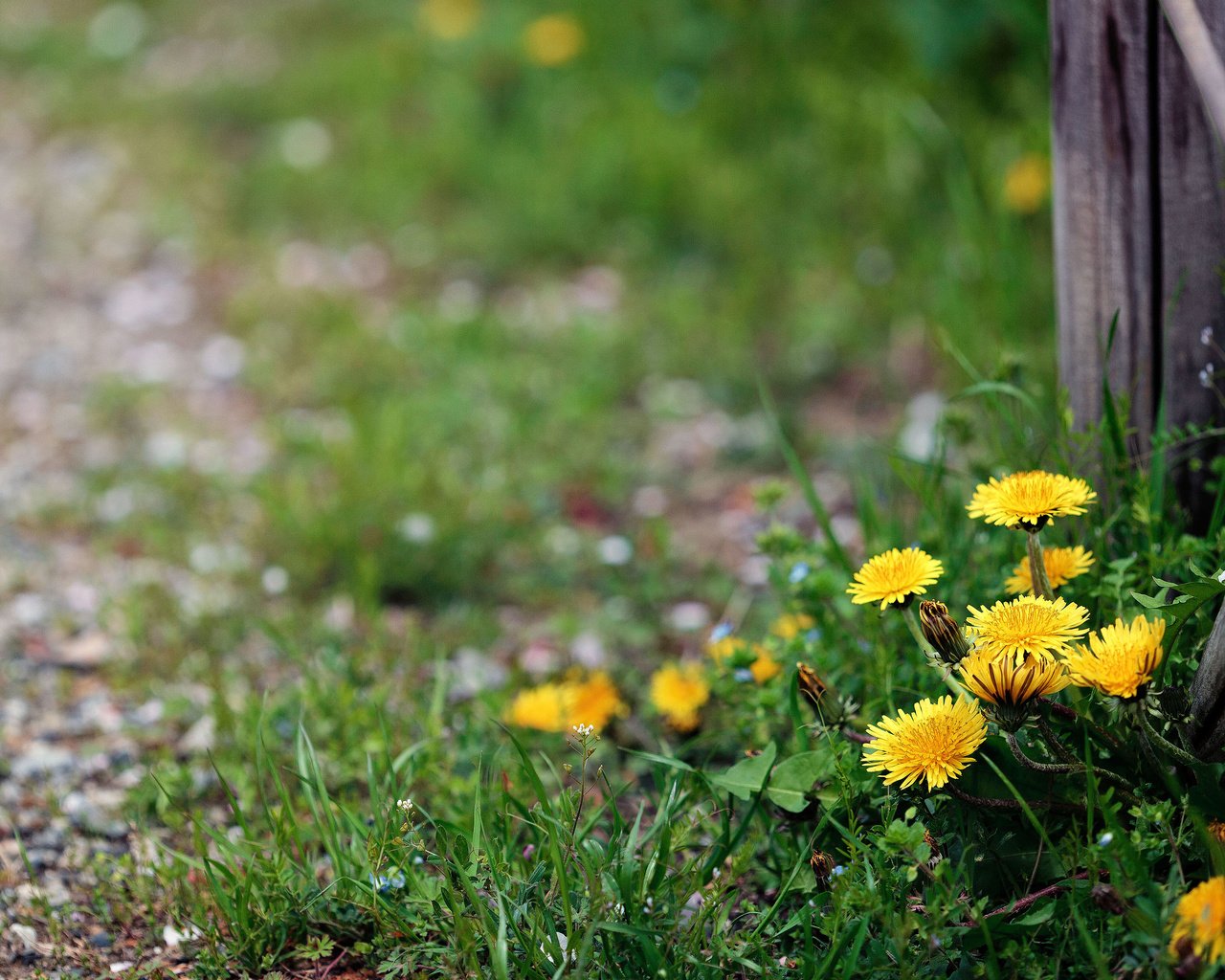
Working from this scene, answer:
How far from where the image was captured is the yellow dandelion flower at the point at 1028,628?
1400 mm

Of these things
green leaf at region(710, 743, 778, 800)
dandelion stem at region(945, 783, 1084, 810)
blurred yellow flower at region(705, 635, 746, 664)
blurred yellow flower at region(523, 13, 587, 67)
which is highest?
blurred yellow flower at region(523, 13, 587, 67)

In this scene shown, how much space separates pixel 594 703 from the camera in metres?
2.21

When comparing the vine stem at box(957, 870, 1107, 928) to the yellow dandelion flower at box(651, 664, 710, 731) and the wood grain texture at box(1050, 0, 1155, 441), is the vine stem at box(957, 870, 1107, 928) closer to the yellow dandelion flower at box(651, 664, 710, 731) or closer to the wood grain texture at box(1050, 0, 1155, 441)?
the yellow dandelion flower at box(651, 664, 710, 731)

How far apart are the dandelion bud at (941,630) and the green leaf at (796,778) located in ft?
0.99

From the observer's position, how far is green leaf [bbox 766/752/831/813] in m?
1.65

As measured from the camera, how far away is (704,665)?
230cm

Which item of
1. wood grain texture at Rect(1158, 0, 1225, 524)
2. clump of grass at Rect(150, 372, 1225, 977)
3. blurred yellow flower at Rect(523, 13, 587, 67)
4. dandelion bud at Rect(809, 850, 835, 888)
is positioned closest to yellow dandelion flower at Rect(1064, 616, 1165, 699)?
clump of grass at Rect(150, 372, 1225, 977)

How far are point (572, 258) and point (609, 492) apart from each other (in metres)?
1.46

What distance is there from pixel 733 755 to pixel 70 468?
2.24 m

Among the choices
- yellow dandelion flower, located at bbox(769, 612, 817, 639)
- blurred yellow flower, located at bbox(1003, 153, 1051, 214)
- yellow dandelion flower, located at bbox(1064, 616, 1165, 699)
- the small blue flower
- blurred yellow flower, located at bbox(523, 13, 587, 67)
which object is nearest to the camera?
yellow dandelion flower, located at bbox(1064, 616, 1165, 699)

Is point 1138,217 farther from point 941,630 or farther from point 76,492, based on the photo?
point 76,492

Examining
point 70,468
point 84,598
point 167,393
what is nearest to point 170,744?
point 84,598

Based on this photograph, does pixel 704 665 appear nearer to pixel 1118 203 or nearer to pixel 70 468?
pixel 1118 203

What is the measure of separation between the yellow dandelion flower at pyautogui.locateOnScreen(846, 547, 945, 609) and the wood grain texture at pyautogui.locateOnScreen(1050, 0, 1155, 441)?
2.08ft
